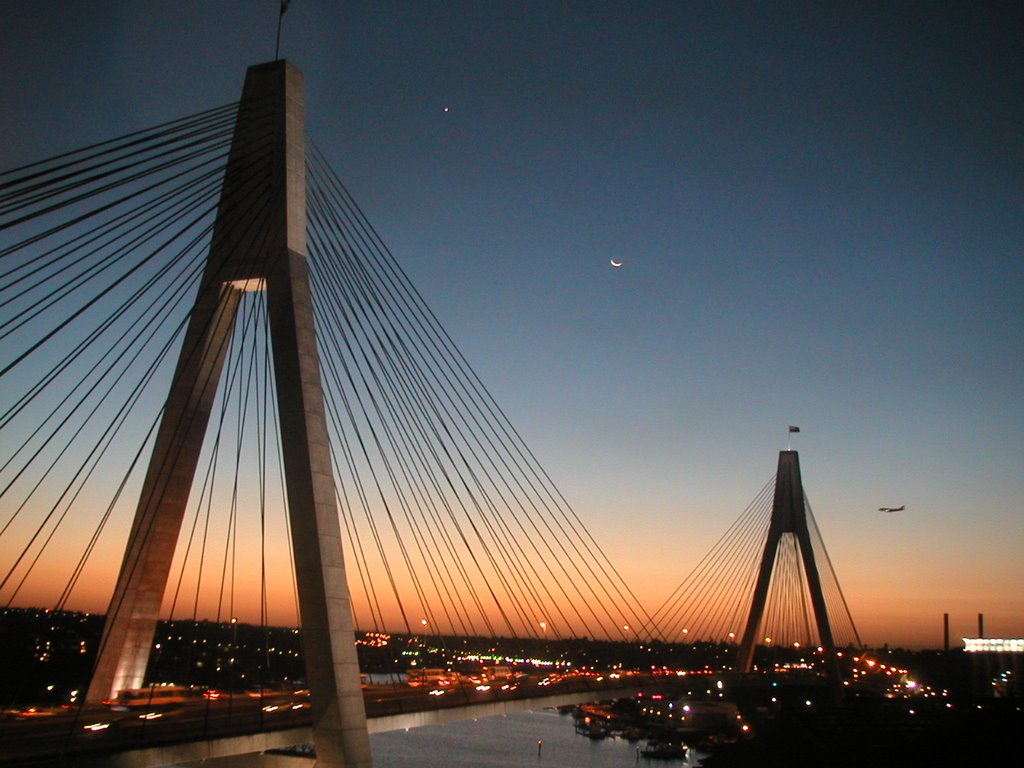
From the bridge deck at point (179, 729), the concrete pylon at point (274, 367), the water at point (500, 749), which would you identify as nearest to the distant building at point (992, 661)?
the water at point (500, 749)

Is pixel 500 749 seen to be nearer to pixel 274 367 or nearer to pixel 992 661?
pixel 992 661

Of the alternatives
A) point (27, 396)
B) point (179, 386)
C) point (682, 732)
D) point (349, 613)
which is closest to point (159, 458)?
point (179, 386)

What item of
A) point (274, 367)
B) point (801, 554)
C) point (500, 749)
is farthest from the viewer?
point (500, 749)

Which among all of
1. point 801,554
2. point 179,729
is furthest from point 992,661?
point 179,729

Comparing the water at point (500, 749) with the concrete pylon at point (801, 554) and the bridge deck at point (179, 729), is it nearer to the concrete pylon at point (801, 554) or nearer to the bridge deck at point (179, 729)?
the concrete pylon at point (801, 554)

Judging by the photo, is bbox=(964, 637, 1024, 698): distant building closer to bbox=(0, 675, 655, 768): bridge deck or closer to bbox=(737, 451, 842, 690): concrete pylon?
bbox=(737, 451, 842, 690): concrete pylon

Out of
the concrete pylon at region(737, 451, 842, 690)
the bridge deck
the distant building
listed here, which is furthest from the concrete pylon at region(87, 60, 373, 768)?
the distant building
